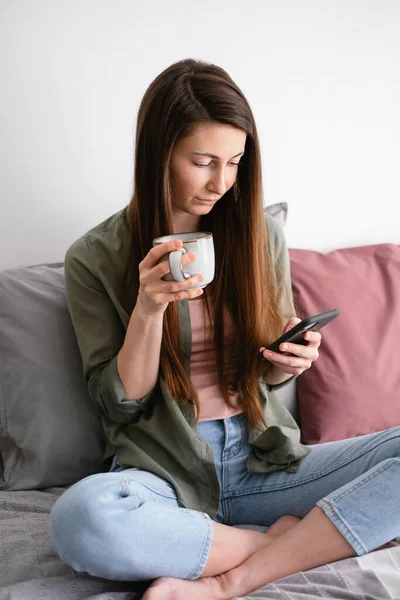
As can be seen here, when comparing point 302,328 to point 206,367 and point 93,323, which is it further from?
point 93,323

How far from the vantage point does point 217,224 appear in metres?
1.53

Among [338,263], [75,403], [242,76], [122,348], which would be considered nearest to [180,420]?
[122,348]

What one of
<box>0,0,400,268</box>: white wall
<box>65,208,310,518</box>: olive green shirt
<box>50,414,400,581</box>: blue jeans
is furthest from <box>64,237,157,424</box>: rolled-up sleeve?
<box>0,0,400,268</box>: white wall

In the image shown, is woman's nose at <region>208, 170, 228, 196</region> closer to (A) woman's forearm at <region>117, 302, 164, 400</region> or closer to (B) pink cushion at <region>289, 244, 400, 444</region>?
(A) woman's forearm at <region>117, 302, 164, 400</region>

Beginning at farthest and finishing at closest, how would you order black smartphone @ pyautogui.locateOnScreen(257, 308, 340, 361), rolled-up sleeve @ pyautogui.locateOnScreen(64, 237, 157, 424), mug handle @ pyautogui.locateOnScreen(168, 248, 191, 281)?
rolled-up sleeve @ pyautogui.locateOnScreen(64, 237, 157, 424)
black smartphone @ pyautogui.locateOnScreen(257, 308, 340, 361)
mug handle @ pyautogui.locateOnScreen(168, 248, 191, 281)

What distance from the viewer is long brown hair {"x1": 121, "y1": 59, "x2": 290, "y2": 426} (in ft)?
4.40

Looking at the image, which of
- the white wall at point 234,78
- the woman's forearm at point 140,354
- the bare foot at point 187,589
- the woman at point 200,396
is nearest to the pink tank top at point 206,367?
the woman at point 200,396

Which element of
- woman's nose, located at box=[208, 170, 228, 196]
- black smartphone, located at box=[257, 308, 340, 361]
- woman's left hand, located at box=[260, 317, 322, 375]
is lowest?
woman's left hand, located at box=[260, 317, 322, 375]

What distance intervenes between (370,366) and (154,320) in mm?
637

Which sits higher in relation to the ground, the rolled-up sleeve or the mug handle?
the mug handle

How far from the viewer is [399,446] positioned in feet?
4.48

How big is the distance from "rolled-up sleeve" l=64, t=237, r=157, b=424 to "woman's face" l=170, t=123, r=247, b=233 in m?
0.24

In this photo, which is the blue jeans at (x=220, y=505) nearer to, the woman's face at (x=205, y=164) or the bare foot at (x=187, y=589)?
the bare foot at (x=187, y=589)

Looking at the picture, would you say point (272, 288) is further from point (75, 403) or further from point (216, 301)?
point (75, 403)
